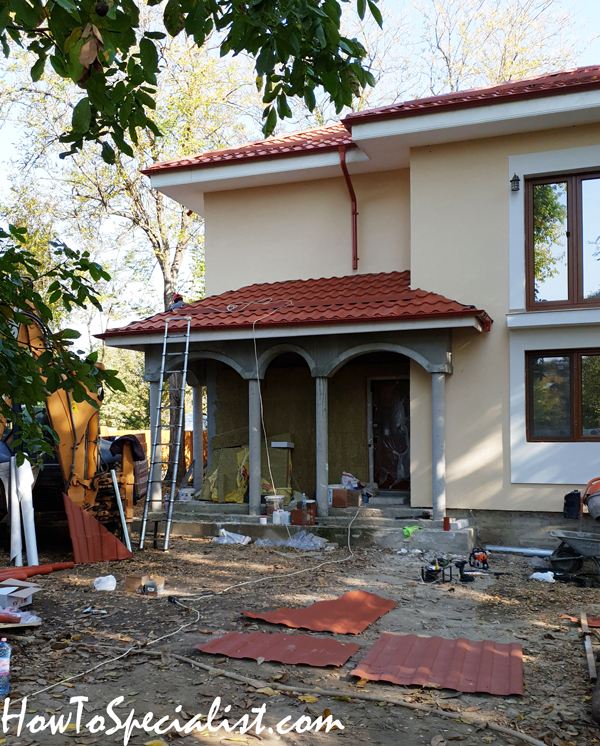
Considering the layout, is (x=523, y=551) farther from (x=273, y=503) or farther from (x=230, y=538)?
(x=230, y=538)

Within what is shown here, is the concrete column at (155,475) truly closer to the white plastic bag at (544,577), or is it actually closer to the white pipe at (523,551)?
the white pipe at (523,551)

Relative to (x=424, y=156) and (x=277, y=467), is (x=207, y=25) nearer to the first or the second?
(x=424, y=156)

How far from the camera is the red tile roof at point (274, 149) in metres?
13.1

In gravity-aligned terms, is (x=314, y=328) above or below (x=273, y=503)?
above

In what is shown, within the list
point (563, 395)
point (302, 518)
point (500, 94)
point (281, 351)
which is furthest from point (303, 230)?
point (563, 395)

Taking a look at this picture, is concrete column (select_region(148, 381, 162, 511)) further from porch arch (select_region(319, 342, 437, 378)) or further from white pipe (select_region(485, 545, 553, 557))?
white pipe (select_region(485, 545, 553, 557))

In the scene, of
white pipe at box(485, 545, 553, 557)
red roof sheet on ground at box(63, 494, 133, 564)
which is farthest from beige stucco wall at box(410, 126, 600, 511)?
red roof sheet on ground at box(63, 494, 133, 564)

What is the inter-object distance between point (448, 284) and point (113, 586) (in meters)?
7.27

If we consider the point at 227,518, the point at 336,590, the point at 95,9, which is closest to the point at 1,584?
the point at 336,590

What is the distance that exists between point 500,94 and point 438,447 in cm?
568

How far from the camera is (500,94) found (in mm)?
10953

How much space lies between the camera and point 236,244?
14.7m

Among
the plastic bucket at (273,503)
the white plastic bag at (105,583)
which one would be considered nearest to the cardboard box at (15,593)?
the white plastic bag at (105,583)

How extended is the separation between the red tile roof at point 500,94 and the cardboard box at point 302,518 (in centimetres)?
663
